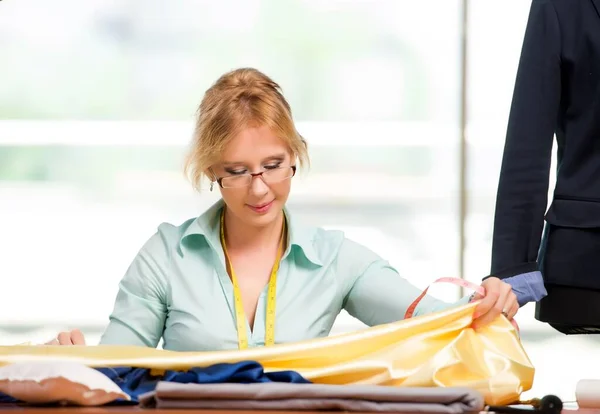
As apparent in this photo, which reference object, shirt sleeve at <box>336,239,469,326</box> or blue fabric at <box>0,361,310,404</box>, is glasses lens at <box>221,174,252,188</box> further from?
blue fabric at <box>0,361,310,404</box>

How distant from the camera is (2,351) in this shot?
222 centimetres

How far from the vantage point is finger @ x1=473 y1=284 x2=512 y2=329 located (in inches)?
87.7

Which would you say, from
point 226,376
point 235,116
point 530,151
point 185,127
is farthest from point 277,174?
point 185,127

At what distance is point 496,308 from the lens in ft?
7.30

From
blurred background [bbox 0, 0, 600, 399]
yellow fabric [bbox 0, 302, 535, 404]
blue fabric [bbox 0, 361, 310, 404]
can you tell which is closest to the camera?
blue fabric [bbox 0, 361, 310, 404]

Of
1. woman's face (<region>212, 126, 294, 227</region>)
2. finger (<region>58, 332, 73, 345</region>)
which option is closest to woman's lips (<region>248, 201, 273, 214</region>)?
woman's face (<region>212, 126, 294, 227</region>)

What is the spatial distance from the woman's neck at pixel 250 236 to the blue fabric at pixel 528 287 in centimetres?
64

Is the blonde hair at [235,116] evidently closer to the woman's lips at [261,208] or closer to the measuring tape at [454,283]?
the woman's lips at [261,208]

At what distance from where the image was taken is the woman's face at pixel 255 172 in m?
2.51

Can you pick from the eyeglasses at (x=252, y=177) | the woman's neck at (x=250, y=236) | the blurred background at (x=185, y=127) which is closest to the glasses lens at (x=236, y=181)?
the eyeglasses at (x=252, y=177)

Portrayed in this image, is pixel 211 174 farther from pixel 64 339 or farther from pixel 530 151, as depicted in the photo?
pixel 530 151

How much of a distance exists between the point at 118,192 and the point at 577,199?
438 cm

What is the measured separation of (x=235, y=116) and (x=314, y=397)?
0.94 metres

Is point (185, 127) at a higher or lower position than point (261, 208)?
higher
